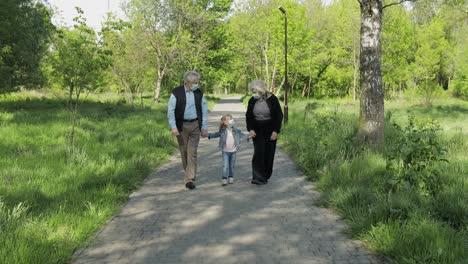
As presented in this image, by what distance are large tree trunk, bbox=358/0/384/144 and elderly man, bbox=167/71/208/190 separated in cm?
384

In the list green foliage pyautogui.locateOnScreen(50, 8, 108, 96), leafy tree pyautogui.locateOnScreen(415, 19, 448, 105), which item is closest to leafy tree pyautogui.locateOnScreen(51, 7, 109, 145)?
green foliage pyautogui.locateOnScreen(50, 8, 108, 96)

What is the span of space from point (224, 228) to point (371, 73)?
5501mm

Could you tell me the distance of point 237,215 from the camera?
17.0 ft

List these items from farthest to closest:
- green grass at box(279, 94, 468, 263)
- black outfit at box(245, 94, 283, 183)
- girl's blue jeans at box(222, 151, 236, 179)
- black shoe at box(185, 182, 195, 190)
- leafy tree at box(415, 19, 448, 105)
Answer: leafy tree at box(415, 19, 448, 105)
black outfit at box(245, 94, 283, 183)
girl's blue jeans at box(222, 151, 236, 179)
black shoe at box(185, 182, 195, 190)
green grass at box(279, 94, 468, 263)

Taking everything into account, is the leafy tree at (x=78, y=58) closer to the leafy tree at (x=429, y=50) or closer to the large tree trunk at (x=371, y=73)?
the large tree trunk at (x=371, y=73)

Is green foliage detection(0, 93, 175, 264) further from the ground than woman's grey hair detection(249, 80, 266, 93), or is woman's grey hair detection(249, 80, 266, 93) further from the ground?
woman's grey hair detection(249, 80, 266, 93)

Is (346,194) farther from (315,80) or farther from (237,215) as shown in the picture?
(315,80)

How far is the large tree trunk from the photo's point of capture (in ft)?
27.5

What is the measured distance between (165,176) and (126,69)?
1678 centimetres

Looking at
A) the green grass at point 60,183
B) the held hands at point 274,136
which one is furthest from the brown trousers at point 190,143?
the held hands at point 274,136

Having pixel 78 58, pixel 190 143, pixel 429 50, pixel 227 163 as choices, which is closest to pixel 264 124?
pixel 227 163

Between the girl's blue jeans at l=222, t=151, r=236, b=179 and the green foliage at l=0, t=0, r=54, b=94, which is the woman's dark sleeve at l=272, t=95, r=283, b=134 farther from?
the green foliage at l=0, t=0, r=54, b=94

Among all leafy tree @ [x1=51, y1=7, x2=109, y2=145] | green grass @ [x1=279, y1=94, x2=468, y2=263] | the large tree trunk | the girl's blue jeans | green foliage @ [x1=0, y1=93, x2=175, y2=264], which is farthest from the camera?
leafy tree @ [x1=51, y1=7, x2=109, y2=145]

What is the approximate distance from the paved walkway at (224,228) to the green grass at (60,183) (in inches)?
11.0
